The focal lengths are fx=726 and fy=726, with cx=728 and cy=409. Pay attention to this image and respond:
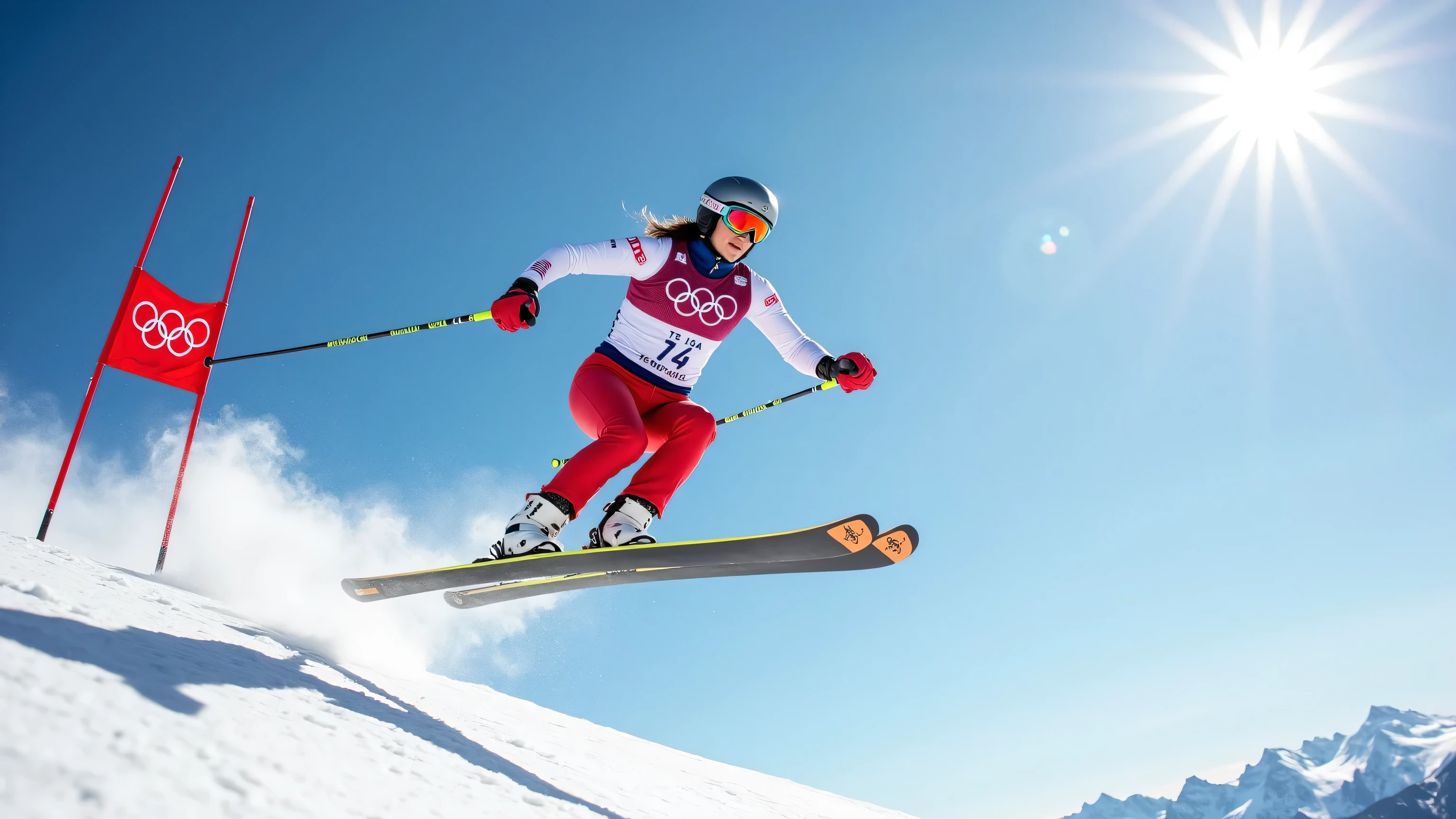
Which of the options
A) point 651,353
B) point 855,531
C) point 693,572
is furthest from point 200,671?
point 651,353

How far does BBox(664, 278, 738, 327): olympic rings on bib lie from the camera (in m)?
4.79

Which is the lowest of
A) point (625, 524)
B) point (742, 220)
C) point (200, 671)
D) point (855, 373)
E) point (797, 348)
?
point (200, 671)

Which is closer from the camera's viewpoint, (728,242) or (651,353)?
(651,353)

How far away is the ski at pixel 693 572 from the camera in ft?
13.2

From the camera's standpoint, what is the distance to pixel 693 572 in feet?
14.7

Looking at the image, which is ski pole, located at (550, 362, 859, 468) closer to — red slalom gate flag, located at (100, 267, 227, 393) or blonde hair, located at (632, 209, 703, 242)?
blonde hair, located at (632, 209, 703, 242)

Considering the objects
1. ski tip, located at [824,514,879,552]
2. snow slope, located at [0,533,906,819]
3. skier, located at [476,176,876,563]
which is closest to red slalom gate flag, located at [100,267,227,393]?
snow slope, located at [0,533,906,819]

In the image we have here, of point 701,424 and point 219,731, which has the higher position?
point 701,424

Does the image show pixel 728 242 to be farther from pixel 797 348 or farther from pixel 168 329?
pixel 168 329

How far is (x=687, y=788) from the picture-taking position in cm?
430

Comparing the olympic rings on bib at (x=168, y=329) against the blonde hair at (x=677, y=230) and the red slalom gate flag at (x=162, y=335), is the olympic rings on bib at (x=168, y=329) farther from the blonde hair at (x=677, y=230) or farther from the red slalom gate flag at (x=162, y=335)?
the blonde hair at (x=677, y=230)

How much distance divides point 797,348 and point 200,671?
4029 millimetres

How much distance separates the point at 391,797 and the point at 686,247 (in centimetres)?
369

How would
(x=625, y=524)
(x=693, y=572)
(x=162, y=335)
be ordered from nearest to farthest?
(x=625, y=524) < (x=693, y=572) < (x=162, y=335)
